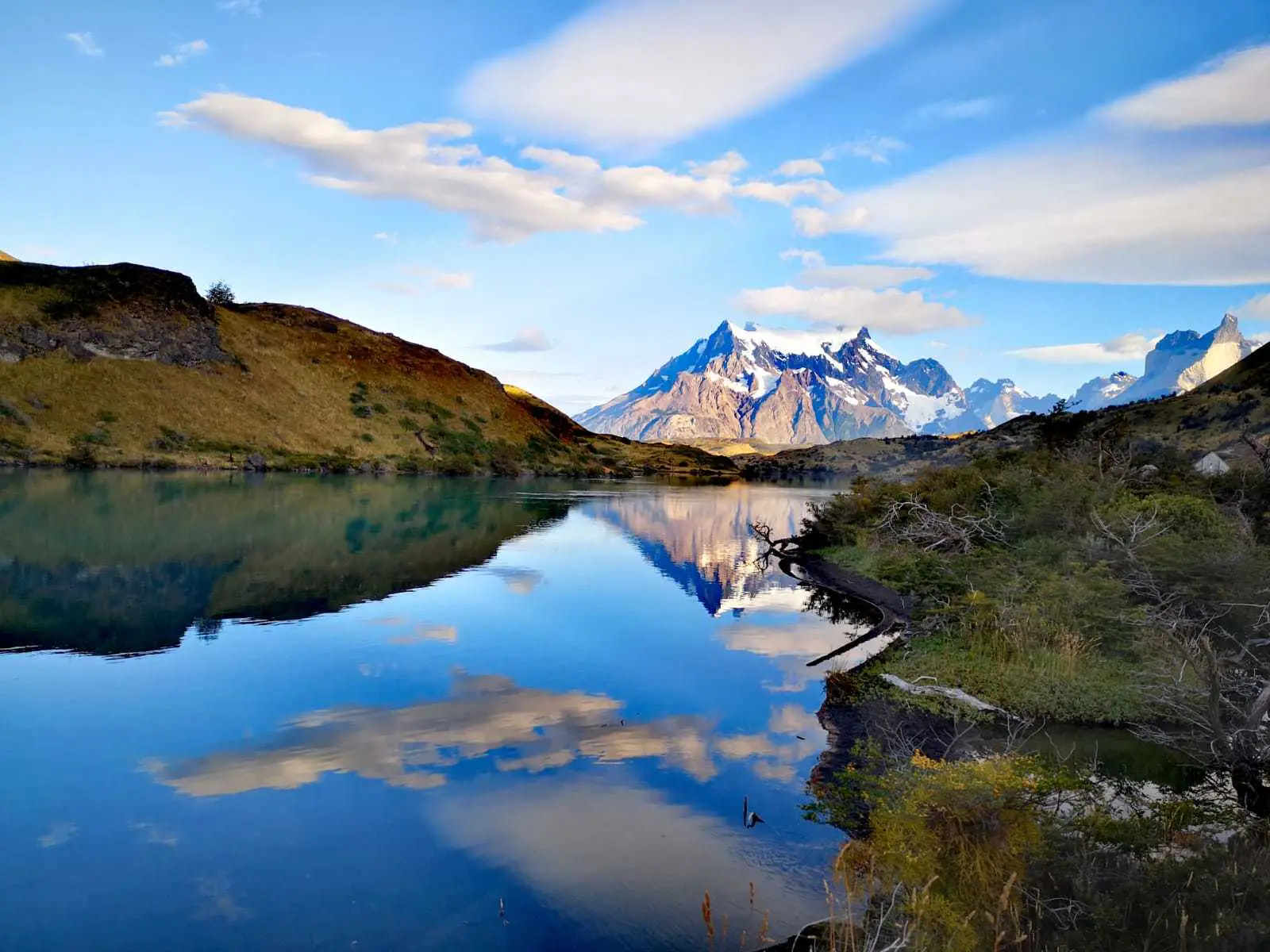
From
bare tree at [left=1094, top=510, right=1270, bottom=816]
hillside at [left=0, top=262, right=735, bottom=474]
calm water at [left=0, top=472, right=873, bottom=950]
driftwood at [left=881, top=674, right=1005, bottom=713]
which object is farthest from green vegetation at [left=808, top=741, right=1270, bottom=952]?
hillside at [left=0, top=262, right=735, bottom=474]

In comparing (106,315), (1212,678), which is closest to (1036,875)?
(1212,678)

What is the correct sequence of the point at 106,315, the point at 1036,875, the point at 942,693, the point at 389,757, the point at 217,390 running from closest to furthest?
the point at 1036,875 → the point at 389,757 → the point at 942,693 → the point at 106,315 → the point at 217,390

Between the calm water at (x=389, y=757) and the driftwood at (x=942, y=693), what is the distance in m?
2.23

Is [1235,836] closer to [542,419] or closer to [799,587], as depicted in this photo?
[799,587]

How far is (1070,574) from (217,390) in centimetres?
11818

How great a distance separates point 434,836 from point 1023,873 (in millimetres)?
8221

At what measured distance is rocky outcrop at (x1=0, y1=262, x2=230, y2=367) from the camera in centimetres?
9875

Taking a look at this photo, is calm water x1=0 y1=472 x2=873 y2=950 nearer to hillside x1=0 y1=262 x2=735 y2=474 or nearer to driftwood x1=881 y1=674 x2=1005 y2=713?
driftwood x1=881 y1=674 x2=1005 y2=713

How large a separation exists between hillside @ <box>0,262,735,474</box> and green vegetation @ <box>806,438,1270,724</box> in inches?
3680

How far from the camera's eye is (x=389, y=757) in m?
14.7

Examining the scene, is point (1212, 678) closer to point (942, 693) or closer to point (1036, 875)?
point (1036, 875)

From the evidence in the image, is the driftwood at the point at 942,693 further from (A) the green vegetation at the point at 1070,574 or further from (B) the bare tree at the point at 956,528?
(B) the bare tree at the point at 956,528

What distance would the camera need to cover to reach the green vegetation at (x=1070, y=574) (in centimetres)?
1833

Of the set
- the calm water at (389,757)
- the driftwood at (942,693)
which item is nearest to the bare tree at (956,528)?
the calm water at (389,757)
